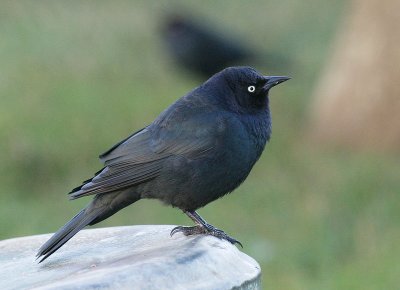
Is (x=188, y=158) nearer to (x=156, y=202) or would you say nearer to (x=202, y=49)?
(x=156, y=202)

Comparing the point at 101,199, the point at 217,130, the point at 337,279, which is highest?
the point at 217,130

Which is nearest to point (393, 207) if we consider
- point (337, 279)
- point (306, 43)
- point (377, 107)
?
point (337, 279)

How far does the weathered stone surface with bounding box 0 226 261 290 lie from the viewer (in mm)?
Answer: 3598

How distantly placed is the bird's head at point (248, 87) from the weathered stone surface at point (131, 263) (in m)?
0.90

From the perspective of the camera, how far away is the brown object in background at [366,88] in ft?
36.7

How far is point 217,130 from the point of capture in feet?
16.6

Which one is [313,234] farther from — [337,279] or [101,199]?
[101,199]

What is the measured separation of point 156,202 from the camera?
32.4 ft

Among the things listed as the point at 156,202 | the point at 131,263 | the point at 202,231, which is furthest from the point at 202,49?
the point at 131,263

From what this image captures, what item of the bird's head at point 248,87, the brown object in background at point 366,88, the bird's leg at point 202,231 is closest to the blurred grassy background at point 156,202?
the brown object in background at point 366,88

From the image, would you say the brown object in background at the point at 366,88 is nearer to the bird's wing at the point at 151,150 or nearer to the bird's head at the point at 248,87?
the bird's head at the point at 248,87

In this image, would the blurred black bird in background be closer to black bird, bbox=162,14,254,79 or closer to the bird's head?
black bird, bbox=162,14,254,79

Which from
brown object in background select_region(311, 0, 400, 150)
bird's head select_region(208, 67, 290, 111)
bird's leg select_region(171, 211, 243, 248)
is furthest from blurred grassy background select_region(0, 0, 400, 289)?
bird's leg select_region(171, 211, 243, 248)

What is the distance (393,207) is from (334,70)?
313cm
